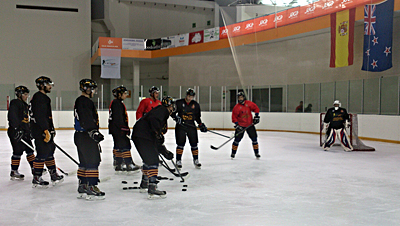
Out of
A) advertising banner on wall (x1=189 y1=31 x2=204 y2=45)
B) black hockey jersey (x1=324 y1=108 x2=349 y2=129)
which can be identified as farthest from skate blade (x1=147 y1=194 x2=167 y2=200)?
advertising banner on wall (x1=189 y1=31 x2=204 y2=45)

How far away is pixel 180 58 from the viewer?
772 inches

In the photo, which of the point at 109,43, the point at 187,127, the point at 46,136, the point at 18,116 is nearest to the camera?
the point at 46,136

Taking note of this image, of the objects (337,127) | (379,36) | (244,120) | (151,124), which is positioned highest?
(379,36)

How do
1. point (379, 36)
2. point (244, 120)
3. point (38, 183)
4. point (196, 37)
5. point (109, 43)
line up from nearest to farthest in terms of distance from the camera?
point (38, 183) → point (244, 120) → point (379, 36) → point (109, 43) → point (196, 37)

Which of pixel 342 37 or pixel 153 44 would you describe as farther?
pixel 153 44

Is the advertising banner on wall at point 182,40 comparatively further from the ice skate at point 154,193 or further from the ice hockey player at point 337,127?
the ice skate at point 154,193

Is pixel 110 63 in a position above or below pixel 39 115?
above

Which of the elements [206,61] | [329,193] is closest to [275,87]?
[206,61]

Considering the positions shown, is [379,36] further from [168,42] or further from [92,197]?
[168,42]

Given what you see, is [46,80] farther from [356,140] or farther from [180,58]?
[180,58]

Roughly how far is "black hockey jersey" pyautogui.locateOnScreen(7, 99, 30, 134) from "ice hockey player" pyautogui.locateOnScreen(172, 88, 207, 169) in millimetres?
2209

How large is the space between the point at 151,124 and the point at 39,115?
1.39m

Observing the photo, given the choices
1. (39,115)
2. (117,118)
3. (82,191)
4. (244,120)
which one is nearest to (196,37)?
(244,120)

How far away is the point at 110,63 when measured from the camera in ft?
57.6
